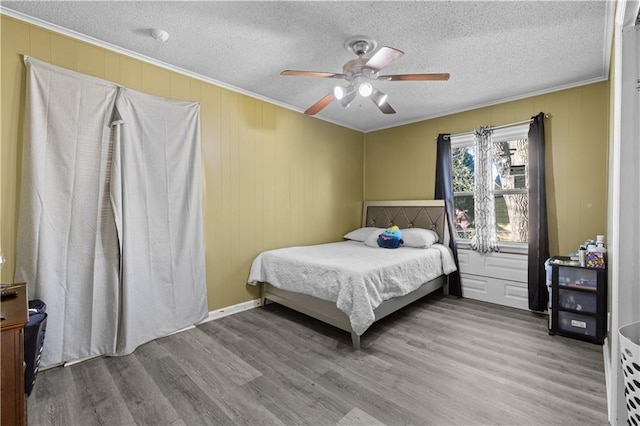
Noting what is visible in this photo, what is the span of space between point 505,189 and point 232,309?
368cm

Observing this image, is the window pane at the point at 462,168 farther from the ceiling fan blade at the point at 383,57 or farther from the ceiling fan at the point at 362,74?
the ceiling fan blade at the point at 383,57

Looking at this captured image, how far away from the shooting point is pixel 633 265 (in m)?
1.45

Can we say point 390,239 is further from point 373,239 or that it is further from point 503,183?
point 503,183

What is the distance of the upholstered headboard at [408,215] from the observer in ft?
13.7

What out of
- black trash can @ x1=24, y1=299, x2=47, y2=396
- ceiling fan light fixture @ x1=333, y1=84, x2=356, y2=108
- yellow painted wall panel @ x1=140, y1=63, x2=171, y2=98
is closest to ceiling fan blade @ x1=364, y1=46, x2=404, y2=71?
ceiling fan light fixture @ x1=333, y1=84, x2=356, y2=108

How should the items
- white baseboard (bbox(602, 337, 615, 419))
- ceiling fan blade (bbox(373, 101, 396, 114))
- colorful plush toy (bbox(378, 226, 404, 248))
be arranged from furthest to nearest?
colorful plush toy (bbox(378, 226, 404, 248))
ceiling fan blade (bbox(373, 101, 396, 114))
white baseboard (bbox(602, 337, 615, 419))

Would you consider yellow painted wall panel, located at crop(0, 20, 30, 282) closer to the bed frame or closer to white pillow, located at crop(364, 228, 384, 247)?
the bed frame

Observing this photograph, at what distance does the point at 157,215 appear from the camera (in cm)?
275

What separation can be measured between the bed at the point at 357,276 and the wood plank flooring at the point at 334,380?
0.28 m

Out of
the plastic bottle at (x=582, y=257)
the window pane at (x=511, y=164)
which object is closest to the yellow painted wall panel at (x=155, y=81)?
the window pane at (x=511, y=164)

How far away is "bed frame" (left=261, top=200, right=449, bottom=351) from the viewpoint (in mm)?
2754

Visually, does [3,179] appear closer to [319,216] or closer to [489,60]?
[319,216]

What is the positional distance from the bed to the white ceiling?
1888 millimetres

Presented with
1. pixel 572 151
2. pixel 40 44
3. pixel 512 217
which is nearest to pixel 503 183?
pixel 512 217
